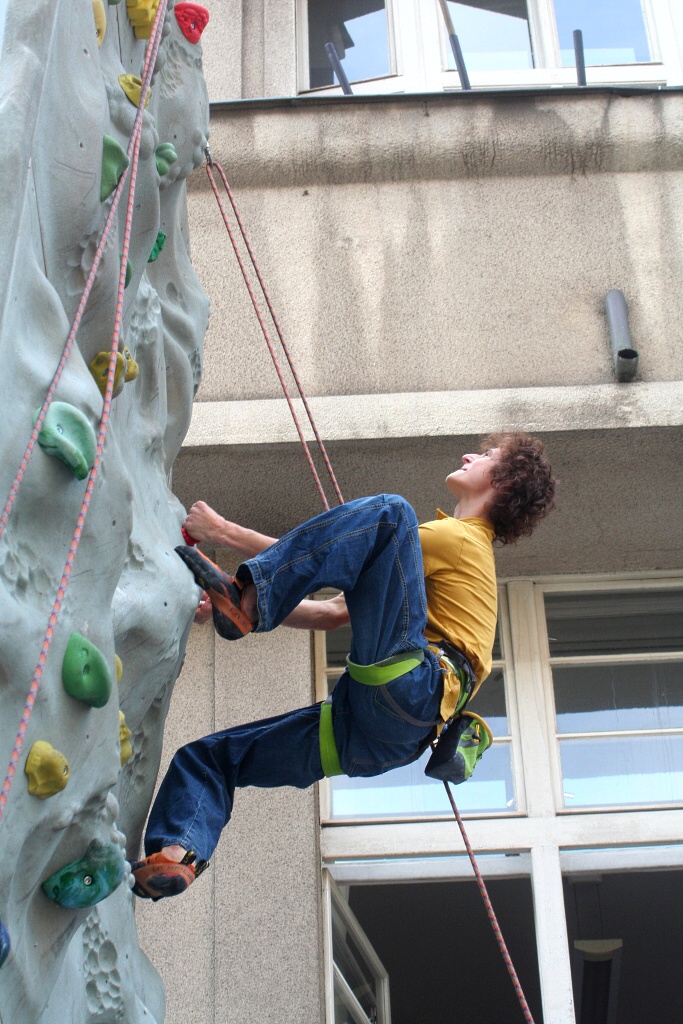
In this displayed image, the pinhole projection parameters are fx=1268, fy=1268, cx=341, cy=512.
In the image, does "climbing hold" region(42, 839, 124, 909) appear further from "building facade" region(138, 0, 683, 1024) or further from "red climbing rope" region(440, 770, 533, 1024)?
"building facade" region(138, 0, 683, 1024)

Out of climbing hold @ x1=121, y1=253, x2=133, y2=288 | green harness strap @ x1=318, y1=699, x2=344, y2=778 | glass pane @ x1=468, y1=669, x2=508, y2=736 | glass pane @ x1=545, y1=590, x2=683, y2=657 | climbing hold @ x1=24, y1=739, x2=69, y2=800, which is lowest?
climbing hold @ x1=24, y1=739, x2=69, y2=800

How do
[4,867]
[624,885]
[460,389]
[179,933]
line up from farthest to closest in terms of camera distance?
1. [624,885]
2. [460,389]
3. [179,933]
4. [4,867]

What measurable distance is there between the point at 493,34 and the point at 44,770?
600 cm

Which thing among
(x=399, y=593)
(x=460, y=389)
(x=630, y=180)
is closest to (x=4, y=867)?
(x=399, y=593)

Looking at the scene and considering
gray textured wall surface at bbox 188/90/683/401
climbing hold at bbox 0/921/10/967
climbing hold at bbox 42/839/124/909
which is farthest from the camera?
gray textured wall surface at bbox 188/90/683/401

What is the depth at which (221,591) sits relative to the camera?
11.7ft

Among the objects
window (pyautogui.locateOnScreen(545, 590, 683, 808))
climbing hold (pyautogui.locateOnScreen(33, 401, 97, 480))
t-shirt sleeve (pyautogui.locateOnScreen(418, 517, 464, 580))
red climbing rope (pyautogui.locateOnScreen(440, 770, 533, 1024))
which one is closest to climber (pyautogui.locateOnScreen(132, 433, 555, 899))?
t-shirt sleeve (pyautogui.locateOnScreen(418, 517, 464, 580))

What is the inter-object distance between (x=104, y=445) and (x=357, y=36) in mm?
5273

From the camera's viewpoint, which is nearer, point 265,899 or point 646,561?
point 265,899

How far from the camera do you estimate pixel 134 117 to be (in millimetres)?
3264

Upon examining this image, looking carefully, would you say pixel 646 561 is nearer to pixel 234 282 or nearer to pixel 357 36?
pixel 234 282

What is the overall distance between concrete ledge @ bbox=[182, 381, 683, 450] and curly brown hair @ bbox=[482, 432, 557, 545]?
41.0 inches

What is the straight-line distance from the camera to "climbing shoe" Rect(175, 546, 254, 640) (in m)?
3.55

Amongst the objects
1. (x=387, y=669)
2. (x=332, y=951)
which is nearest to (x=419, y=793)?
(x=332, y=951)
